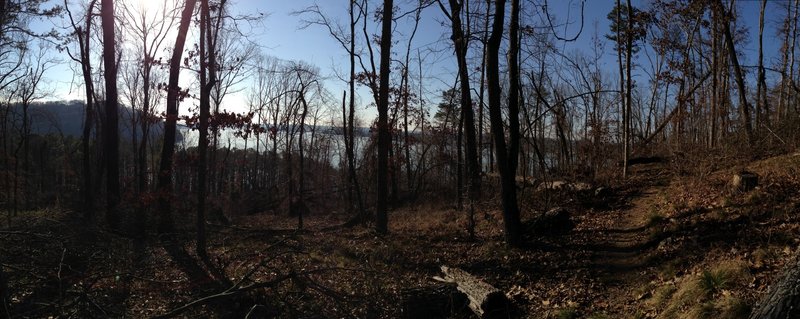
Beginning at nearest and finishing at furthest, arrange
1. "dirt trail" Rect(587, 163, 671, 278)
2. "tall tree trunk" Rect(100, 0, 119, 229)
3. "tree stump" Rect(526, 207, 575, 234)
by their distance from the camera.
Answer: "dirt trail" Rect(587, 163, 671, 278), "tree stump" Rect(526, 207, 575, 234), "tall tree trunk" Rect(100, 0, 119, 229)

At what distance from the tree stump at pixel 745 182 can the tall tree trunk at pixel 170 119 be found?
10.7 m

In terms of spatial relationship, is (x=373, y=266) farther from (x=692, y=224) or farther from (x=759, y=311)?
(x=759, y=311)

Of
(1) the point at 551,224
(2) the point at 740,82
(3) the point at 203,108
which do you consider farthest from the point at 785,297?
(2) the point at 740,82

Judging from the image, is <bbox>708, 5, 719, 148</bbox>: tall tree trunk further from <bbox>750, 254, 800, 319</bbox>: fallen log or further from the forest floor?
<bbox>750, 254, 800, 319</bbox>: fallen log

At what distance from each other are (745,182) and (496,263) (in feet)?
15.3

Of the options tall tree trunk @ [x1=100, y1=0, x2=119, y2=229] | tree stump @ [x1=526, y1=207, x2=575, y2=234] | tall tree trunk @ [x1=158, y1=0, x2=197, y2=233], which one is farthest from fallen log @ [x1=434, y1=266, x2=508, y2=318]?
tall tree trunk @ [x1=100, y1=0, x2=119, y2=229]

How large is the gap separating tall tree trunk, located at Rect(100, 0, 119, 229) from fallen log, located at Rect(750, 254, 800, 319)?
566 inches

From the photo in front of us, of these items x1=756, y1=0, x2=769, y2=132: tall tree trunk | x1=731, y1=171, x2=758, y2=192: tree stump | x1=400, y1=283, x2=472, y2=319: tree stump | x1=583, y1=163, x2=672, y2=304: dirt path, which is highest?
x1=756, y1=0, x2=769, y2=132: tall tree trunk

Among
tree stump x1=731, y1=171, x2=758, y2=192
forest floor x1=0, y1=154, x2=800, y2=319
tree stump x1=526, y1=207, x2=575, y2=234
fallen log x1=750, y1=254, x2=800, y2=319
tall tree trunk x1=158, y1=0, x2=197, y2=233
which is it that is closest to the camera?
fallen log x1=750, y1=254, x2=800, y2=319

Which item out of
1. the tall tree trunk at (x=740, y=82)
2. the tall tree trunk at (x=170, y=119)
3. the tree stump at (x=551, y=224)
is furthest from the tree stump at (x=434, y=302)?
the tall tree trunk at (x=740, y=82)

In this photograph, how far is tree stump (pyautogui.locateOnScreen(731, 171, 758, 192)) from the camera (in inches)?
343

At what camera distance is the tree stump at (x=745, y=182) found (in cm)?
872

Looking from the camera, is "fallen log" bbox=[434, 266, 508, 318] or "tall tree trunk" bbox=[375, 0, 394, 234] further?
"tall tree trunk" bbox=[375, 0, 394, 234]

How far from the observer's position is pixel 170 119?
411 inches
